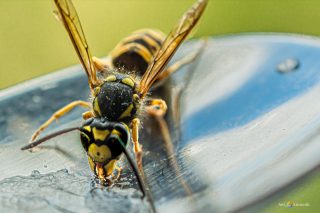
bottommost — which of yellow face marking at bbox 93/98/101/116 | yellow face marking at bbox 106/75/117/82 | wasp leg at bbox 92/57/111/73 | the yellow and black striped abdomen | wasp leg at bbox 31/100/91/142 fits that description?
the yellow and black striped abdomen

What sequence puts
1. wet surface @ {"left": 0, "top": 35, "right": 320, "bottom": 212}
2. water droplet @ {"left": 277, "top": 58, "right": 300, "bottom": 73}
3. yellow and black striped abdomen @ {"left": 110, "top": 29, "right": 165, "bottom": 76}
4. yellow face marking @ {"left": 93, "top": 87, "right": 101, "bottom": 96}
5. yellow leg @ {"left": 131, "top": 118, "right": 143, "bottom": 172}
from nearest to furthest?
wet surface @ {"left": 0, "top": 35, "right": 320, "bottom": 212} < yellow leg @ {"left": 131, "top": 118, "right": 143, "bottom": 172} < yellow face marking @ {"left": 93, "top": 87, "right": 101, "bottom": 96} < water droplet @ {"left": 277, "top": 58, "right": 300, "bottom": 73} < yellow and black striped abdomen @ {"left": 110, "top": 29, "right": 165, "bottom": 76}

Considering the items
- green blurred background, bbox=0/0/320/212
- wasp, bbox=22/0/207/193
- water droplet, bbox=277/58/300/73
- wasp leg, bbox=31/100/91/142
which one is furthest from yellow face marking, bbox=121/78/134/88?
green blurred background, bbox=0/0/320/212

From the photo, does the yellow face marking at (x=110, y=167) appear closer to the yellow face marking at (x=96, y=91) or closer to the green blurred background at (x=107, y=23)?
the yellow face marking at (x=96, y=91)

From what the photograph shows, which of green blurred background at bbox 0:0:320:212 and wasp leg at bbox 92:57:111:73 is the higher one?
wasp leg at bbox 92:57:111:73

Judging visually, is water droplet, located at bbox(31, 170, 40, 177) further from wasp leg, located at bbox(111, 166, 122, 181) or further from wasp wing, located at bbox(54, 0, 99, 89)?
wasp wing, located at bbox(54, 0, 99, 89)

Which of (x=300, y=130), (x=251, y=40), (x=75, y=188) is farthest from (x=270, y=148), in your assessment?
(x=251, y=40)

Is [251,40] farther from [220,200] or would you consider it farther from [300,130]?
[220,200]
